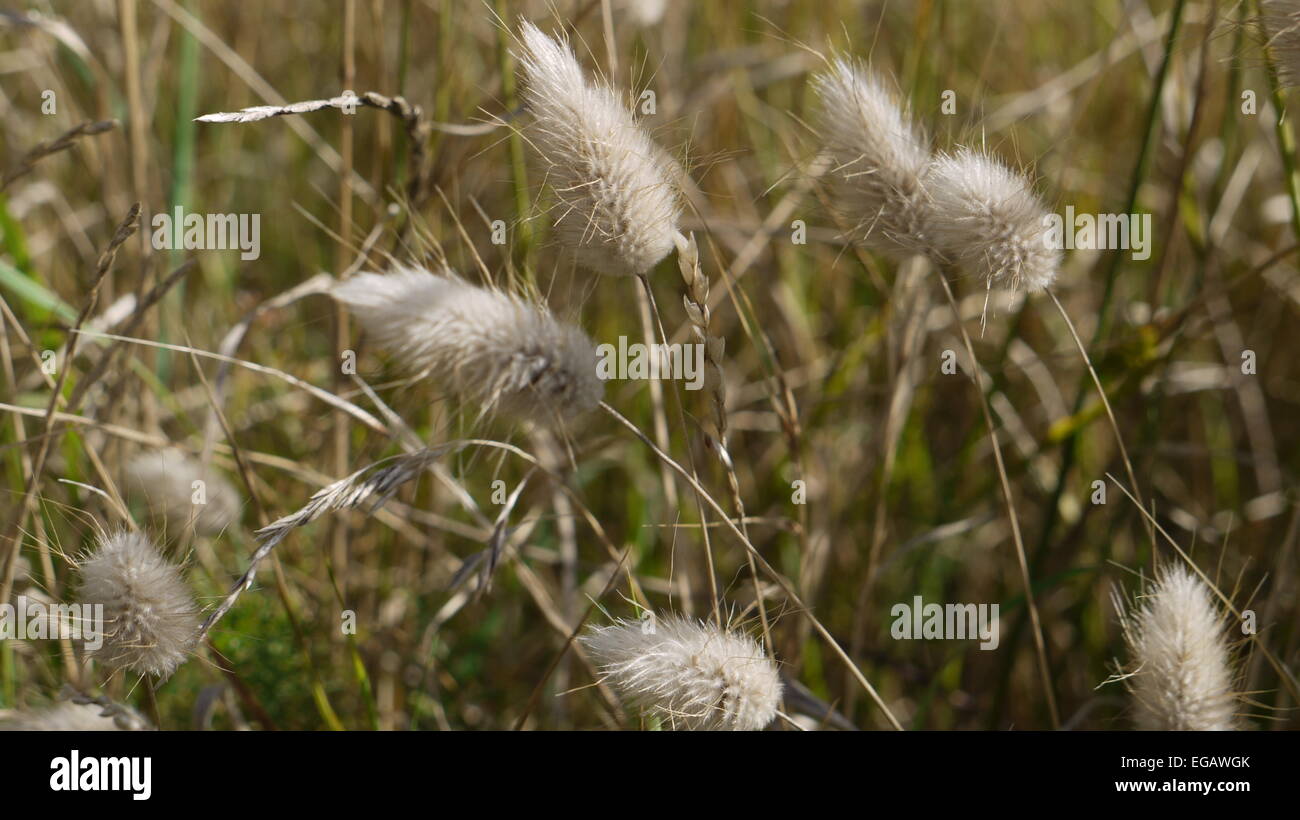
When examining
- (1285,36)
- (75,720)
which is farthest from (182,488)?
(1285,36)

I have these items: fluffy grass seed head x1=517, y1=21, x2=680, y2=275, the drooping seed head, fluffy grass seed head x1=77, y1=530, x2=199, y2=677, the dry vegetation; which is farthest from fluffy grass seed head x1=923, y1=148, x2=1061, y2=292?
the drooping seed head

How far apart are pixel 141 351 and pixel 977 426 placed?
1375 mm

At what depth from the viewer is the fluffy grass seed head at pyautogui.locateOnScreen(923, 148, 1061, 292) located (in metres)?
0.94

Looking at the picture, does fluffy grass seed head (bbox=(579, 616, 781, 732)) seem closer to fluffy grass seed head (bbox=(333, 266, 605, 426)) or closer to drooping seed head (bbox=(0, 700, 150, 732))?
fluffy grass seed head (bbox=(333, 266, 605, 426))

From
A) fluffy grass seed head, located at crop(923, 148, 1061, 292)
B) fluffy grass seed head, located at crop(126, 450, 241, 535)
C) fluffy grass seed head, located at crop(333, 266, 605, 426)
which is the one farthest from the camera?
fluffy grass seed head, located at crop(126, 450, 241, 535)

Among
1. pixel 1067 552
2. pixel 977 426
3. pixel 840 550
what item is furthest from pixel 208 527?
pixel 1067 552

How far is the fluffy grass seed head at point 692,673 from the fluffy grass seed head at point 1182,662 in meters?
0.40

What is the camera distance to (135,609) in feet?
2.96

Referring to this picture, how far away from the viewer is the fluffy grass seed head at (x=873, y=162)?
985 millimetres

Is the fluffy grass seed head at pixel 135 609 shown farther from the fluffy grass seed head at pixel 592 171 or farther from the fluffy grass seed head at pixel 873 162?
the fluffy grass seed head at pixel 873 162

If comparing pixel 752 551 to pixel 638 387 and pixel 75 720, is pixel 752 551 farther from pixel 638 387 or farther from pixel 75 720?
pixel 638 387

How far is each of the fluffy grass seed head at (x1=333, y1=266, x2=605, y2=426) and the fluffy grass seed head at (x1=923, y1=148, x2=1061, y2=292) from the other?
386mm

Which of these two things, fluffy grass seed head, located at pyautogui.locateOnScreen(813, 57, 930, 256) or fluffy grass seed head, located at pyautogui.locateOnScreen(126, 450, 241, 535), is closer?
fluffy grass seed head, located at pyautogui.locateOnScreen(813, 57, 930, 256)

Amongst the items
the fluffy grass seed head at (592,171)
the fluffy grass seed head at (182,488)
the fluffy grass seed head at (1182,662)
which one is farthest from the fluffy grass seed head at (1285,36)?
the fluffy grass seed head at (182,488)
